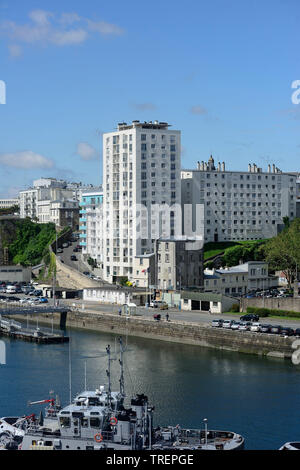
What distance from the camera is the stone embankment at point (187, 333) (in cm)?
3328

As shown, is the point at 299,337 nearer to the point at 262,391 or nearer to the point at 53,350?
the point at 262,391

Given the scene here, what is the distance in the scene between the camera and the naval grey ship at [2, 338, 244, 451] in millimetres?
18406

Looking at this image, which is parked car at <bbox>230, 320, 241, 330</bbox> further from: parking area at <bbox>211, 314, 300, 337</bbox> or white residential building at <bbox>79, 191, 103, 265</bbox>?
white residential building at <bbox>79, 191, 103, 265</bbox>

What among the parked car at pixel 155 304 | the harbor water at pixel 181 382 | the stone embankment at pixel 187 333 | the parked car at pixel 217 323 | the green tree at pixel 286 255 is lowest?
the harbor water at pixel 181 382

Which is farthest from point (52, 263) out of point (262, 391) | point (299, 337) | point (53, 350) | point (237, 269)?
point (262, 391)

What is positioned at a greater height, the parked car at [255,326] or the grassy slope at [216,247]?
the grassy slope at [216,247]

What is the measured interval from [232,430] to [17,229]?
181ft

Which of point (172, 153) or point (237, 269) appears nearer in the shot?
point (237, 269)

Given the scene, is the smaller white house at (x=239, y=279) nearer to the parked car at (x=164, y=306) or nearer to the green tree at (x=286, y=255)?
the green tree at (x=286, y=255)

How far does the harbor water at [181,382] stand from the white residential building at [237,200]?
2297cm

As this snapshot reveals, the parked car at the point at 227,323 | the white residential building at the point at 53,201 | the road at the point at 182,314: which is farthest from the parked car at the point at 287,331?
the white residential building at the point at 53,201

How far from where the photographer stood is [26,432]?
18953mm

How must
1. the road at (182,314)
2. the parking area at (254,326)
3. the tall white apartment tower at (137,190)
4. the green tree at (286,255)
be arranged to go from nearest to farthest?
the parking area at (254,326) → the road at (182,314) → the green tree at (286,255) → the tall white apartment tower at (137,190)

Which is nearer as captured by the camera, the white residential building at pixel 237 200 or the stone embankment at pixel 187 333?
the stone embankment at pixel 187 333
